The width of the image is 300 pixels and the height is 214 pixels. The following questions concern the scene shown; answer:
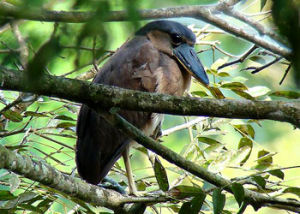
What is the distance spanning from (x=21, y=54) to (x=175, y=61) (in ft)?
6.57

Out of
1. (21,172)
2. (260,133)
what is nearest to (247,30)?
(21,172)

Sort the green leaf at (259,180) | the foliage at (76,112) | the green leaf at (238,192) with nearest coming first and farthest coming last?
the foliage at (76,112) < the green leaf at (238,192) < the green leaf at (259,180)

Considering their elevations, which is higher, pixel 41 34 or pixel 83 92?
pixel 41 34

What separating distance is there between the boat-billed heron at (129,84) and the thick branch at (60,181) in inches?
20.4

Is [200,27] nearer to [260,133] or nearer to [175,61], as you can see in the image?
[175,61]

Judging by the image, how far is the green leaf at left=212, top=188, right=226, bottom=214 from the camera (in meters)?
1.68

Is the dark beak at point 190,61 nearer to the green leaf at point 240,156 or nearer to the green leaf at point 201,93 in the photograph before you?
the green leaf at point 201,93

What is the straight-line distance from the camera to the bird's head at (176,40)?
2.82 m

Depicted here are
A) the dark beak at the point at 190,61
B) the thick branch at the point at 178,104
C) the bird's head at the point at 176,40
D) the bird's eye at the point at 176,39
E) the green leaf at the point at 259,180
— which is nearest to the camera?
the thick branch at the point at 178,104

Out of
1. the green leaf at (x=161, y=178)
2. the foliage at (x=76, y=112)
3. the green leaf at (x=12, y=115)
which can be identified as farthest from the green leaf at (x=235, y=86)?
the green leaf at (x=12, y=115)

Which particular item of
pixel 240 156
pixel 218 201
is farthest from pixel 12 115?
pixel 240 156

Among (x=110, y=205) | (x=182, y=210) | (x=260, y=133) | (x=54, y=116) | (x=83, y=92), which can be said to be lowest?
(x=260, y=133)

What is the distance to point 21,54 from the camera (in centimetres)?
98

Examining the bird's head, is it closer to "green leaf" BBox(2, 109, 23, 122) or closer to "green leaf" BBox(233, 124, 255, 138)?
"green leaf" BBox(233, 124, 255, 138)
